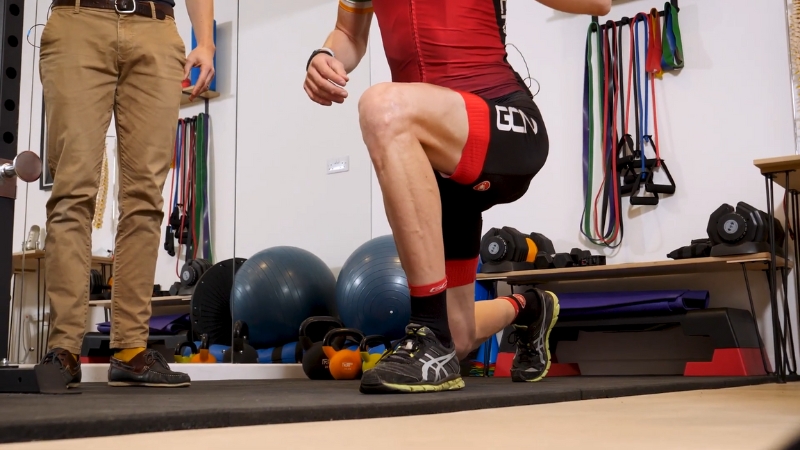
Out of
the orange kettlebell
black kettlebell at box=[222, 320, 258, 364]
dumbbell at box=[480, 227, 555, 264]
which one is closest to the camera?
the orange kettlebell

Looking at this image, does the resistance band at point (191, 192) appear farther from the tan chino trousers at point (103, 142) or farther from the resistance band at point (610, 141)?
the resistance band at point (610, 141)

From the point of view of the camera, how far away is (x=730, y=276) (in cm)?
372

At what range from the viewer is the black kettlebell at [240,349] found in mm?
3574

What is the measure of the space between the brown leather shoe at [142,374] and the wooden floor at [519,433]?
0.99 m

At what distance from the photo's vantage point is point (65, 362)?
186 cm

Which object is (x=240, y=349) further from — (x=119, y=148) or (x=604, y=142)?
(x=604, y=142)

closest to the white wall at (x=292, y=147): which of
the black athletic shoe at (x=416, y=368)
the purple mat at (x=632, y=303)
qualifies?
the purple mat at (x=632, y=303)

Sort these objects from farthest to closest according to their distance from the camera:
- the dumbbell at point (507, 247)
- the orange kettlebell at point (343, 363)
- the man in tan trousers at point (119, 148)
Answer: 1. the dumbbell at point (507, 247)
2. the orange kettlebell at point (343, 363)
3. the man in tan trousers at point (119, 148)

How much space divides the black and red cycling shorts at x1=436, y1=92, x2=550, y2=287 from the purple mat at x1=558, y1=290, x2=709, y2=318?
1.66m

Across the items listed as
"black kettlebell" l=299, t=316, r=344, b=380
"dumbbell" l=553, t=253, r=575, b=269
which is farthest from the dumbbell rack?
"black kettlebell" l=299, t=316, r=344, b=380

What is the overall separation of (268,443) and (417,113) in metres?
0.98

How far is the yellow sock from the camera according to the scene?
2035mm

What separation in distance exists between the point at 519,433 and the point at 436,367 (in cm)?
68

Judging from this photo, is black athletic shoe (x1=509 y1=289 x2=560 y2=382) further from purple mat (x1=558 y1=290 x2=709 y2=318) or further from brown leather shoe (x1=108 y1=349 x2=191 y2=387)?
purple mat (x1=558 y1=290 x2=709 y2=318)
